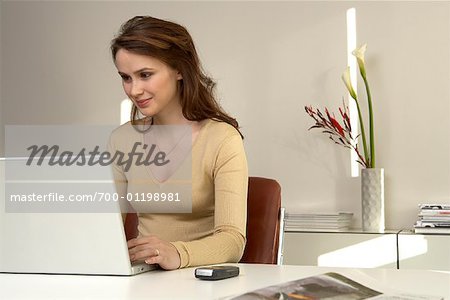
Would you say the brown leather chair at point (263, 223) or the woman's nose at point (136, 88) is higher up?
the woman's nose at point (136, 88)

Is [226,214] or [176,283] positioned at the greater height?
[226,214]

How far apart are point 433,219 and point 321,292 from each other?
7.46ft

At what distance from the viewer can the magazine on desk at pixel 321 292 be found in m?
1.27

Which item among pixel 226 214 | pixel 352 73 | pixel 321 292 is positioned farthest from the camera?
pixel 352 73

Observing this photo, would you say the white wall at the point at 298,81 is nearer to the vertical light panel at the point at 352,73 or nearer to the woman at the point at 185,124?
the vertical light panel at the point at 352,73

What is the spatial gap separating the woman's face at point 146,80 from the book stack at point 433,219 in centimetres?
155

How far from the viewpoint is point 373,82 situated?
3779 millimetres

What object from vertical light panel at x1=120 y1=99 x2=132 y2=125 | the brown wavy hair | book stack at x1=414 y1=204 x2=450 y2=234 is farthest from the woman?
vertical light panel at x1=120 y1=99 x2=132 y2=125

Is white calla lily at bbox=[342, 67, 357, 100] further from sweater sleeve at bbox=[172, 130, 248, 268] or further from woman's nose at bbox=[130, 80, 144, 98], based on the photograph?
woman's nose at bbox=[130, 80, 144, 98]

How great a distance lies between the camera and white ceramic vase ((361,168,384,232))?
3580mm

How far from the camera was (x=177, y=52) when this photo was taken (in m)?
2.38

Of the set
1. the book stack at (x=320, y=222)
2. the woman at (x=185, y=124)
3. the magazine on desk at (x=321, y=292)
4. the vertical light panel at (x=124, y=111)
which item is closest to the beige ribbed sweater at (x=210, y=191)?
the woman at (x=185, y=124)

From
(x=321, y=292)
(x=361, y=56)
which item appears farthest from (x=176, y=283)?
(x=361, y=56)

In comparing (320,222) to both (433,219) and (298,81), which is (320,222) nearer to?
(433,219)
